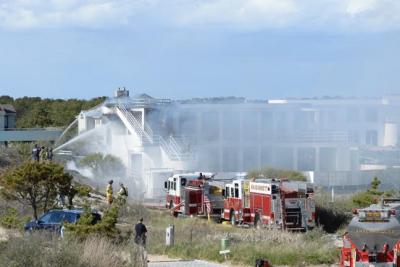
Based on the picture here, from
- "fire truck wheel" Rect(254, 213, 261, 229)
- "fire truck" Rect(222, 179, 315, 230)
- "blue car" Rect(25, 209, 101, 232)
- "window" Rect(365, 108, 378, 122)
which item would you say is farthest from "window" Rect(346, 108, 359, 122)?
"blue car" Rect(25, 209, 101, 232)

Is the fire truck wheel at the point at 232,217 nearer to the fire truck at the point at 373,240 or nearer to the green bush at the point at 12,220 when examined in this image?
the green bush at the point at 12,220

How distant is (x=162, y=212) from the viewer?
4353 cm

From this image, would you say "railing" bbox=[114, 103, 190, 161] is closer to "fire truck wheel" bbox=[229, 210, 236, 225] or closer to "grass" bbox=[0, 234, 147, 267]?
"fire truck wheel" bbox=[229, 210, 236, 225]

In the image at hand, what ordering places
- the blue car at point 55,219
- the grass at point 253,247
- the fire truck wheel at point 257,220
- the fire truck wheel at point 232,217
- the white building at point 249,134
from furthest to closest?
1. the white building at point 249,134
2. the fire truck wheel at point 232,217
3. the fire truck wheel at point 257,220
4. the blue car at point 55,219
5. the grass at point 253,247

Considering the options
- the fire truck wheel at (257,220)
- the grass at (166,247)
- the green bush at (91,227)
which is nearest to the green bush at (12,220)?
the grass at (166,247)

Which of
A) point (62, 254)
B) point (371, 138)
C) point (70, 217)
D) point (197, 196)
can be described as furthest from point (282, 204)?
point (371, 138)

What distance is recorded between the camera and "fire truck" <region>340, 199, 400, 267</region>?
70.4 ft

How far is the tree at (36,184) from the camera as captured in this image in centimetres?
3275

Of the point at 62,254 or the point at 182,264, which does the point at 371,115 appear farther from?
the point at 62,254

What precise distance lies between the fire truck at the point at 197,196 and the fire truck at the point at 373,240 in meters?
19.6

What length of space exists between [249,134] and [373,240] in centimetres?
4791

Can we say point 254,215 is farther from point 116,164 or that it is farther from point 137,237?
point 116,164

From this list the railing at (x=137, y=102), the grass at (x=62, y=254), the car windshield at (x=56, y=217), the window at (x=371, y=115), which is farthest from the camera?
the railing at (x=137, y=102)

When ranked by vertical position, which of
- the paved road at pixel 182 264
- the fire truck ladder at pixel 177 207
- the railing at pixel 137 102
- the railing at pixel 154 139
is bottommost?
the paved road at pixel 182 264
